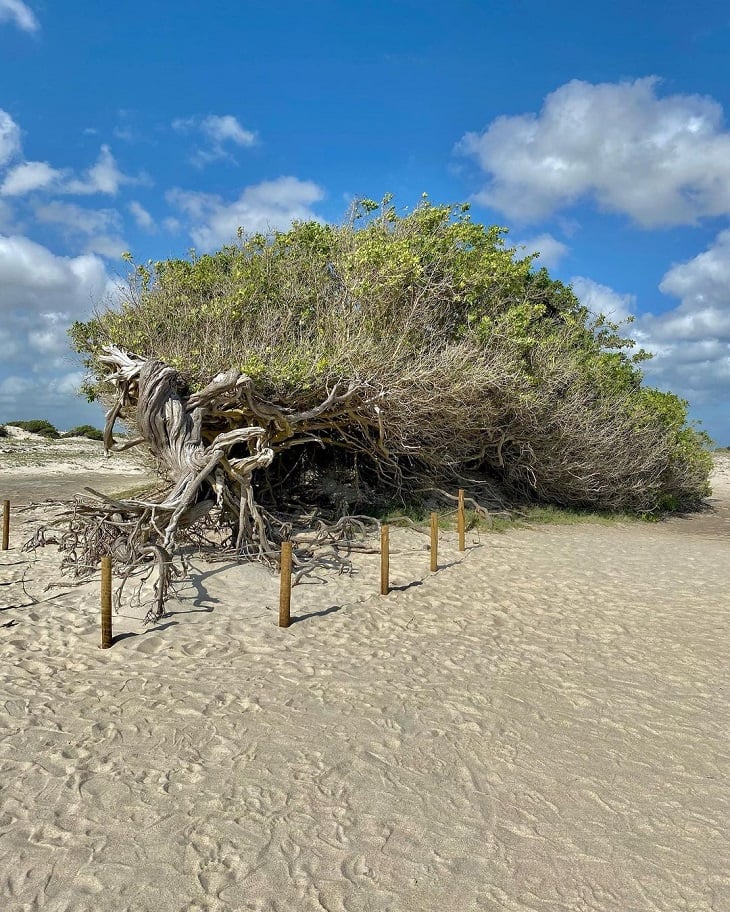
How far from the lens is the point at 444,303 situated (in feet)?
49.8

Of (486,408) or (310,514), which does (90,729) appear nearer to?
(310,514)

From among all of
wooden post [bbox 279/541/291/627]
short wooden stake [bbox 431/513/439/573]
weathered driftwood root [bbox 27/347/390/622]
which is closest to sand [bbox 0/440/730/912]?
wooden post [bbox 279/541/291/627]

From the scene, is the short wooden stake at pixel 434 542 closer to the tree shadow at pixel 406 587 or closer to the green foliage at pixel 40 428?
the tree shadow at pixel 406 587

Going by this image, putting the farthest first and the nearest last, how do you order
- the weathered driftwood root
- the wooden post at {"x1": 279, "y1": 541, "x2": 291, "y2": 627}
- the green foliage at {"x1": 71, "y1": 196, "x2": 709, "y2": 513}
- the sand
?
the green foliage at {"x1": 71, "y1": 196, "x2": 709, "y2": 513} < the weathered driftwood root < the wooden post at {"x1": 279, "y1": 541, "x2": 291, "y2": 627} < the sand

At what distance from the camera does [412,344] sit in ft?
45.2

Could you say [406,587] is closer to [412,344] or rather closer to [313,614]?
[313,614]

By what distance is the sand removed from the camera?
3557mm

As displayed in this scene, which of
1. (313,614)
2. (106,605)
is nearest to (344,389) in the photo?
(313,614)

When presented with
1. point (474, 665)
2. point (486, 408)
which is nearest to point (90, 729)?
point (474, 665)

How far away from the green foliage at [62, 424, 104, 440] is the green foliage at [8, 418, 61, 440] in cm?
101

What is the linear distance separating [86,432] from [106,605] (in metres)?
44.4

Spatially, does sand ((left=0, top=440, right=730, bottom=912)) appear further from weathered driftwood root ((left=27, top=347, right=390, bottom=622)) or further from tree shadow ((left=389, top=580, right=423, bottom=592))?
weathered driftwood root ((left=27, top=347, right=390, bottom=622))

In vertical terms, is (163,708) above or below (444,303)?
below

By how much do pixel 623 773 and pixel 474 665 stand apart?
7.10 ft
